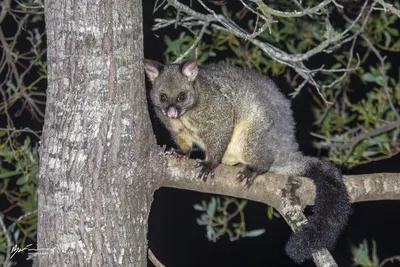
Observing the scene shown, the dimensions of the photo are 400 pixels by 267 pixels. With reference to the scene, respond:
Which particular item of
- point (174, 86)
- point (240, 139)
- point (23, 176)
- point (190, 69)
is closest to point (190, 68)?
point (190, 69)

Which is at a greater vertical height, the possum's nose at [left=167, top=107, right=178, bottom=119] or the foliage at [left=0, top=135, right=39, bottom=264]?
the possum's nose at [left=167, top=107, right=178, bottom=119]

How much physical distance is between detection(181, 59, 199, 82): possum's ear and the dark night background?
279 cm

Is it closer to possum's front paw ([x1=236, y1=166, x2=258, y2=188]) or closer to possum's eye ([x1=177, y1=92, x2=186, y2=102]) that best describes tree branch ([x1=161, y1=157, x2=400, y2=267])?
possum's front paw ([x1=236, y1=166, x2=258, y2=188])

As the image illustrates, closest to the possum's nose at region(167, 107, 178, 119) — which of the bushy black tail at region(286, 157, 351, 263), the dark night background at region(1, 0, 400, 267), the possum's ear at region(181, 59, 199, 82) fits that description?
the possum's ear at region(181, 59, 199, 82)

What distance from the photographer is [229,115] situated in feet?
13.3

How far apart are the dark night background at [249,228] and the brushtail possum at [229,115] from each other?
2663 mm

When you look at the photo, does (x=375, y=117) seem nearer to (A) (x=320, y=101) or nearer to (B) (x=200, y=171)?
(A) (x=320, y=101)

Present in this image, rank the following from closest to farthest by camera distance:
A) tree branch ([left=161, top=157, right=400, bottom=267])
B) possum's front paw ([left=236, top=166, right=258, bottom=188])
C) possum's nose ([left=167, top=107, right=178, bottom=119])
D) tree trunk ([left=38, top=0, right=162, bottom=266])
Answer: tree trunk ([left=38, top=0, right=162, bottom=266]) → tree branch ([left=161, top=157, right=400, bottom=267]) → possum's front paw ([left=236, top=166, right=258, bottom=188]) → possum's nose ([left=167, top=107, right=178, bottom=119])

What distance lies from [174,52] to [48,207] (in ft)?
7.09

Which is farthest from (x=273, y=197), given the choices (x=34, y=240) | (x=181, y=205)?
(x=181, y=205)

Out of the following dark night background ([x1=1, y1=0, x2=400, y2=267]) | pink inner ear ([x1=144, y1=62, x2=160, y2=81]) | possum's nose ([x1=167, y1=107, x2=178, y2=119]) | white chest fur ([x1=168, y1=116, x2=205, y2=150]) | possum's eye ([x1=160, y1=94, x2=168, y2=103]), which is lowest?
dark night background ([x1=1, y1=0, x2=400, y2=267])

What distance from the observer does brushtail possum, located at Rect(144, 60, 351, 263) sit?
4000 mm

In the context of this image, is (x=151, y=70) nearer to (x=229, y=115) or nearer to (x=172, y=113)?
(x=172, y=113)

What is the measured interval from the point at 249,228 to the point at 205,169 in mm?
3643
